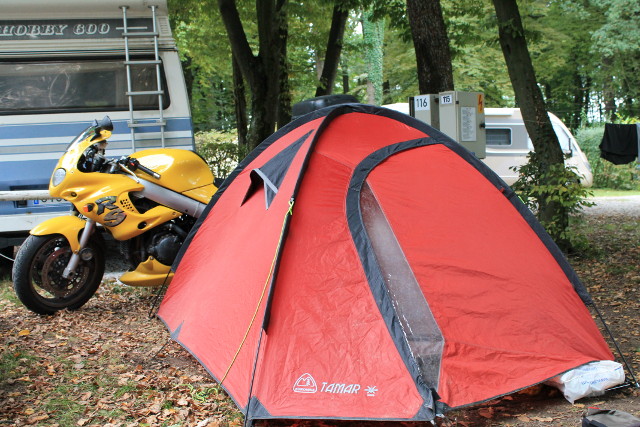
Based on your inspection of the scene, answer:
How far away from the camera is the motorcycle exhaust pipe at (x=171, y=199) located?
6.29m

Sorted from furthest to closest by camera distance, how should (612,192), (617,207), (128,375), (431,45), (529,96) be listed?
(612,192)
(617,207)
(529,96)
(431,45)
(128,375)

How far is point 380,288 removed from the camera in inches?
157

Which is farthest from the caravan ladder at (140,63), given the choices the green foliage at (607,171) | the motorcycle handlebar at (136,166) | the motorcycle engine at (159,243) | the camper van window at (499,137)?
the green foliage at (607,171)

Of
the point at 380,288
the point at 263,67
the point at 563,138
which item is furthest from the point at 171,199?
the point at 563,138

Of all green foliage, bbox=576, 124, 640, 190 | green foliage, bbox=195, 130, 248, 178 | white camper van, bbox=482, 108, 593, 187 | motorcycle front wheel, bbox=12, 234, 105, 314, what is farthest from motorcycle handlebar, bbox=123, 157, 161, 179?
green foliage, bbox=576, 124, 640, 190

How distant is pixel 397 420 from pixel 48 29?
6331 mm

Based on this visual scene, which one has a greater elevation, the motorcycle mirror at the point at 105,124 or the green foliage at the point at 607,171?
the motorcycle mirror at the point at 105,124

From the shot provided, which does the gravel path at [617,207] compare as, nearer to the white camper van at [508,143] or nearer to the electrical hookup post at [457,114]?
the white camper van at [508,143]

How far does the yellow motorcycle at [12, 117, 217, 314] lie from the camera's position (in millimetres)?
6016

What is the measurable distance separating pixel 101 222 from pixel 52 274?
60cm

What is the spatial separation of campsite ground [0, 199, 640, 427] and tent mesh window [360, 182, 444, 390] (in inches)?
14.5

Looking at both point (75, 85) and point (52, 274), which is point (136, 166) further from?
point (75, 85)

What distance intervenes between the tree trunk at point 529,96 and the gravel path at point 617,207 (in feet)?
16.7

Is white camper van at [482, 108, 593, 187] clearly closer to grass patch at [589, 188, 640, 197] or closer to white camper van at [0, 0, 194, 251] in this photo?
grass patch at [589, 188, 640, 197]
